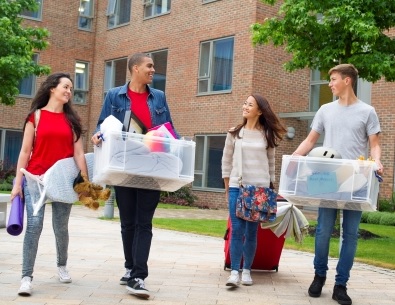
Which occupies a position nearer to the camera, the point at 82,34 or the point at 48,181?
the point at 48,181

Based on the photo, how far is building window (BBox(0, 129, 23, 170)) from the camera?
85.0 feet

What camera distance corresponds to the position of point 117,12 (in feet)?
88.0

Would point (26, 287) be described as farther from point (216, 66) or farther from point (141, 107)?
point (216, 66)

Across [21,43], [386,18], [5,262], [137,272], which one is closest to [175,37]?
[21,43]

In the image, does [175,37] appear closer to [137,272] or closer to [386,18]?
[386,18]

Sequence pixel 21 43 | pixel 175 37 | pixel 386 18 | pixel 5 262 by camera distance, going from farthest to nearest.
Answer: pixel 175 37
pixel 21 43
pixel 386 18
pixel 5 262

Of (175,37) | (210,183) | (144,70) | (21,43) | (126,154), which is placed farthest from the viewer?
(175,37)

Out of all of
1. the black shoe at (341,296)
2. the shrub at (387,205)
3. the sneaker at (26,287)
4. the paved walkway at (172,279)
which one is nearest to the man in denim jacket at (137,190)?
the paved walkway at (172,279)

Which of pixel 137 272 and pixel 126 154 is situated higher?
pixel 126 154

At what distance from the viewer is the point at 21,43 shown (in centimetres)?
1981

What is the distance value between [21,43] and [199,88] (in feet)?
19.0

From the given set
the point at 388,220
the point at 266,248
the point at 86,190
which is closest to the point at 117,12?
the point at 388,220

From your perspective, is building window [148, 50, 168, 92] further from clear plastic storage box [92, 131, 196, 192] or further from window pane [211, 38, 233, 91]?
clear plastic storage box [92, 131, 196, 192]

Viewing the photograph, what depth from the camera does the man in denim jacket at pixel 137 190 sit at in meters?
A: 5.80
